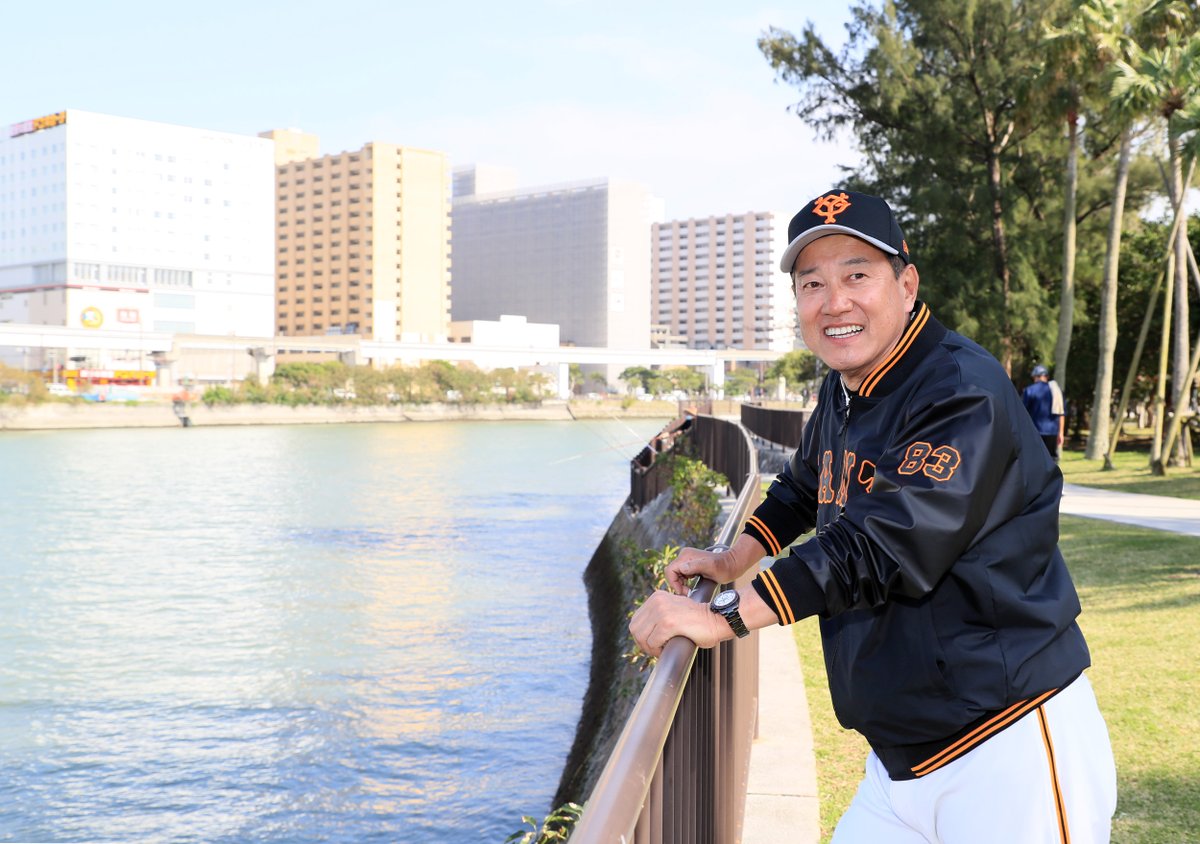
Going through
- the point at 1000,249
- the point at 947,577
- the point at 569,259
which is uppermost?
the point at 569,259

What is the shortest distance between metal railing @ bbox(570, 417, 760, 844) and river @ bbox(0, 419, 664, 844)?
6847mm

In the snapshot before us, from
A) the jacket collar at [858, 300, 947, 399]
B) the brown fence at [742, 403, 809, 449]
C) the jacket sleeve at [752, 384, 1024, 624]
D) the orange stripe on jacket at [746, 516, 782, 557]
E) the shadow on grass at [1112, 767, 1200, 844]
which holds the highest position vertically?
the jacket collar at [858, 300, 947, 399]

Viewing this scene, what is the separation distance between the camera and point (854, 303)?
2.50m

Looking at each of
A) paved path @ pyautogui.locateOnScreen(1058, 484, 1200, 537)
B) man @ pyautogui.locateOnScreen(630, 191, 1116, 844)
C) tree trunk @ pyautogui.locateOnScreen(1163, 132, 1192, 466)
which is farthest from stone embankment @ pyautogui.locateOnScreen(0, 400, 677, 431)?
man @ pyautogui.locateOnScreen(630, 191, 1116, 844)

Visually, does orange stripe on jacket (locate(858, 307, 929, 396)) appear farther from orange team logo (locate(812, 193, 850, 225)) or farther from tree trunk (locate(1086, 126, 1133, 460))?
tree trunk (locate(1086, 126, 1133, 460))

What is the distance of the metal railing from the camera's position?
179 cm

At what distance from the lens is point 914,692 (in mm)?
2172

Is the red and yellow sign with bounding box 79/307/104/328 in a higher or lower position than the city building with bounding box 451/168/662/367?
lower

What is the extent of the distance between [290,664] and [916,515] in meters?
16.6

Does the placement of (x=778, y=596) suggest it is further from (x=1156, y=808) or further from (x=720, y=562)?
(x=1156, y=808)

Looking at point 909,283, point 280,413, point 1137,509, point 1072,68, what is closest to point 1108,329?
point 1072,68

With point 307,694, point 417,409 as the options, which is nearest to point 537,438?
point 417,409

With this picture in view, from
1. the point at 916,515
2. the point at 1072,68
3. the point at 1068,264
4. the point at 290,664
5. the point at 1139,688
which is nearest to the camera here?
the point at 916,515

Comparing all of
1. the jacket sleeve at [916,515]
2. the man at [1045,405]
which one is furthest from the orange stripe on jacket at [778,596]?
the man at [1045,405]
